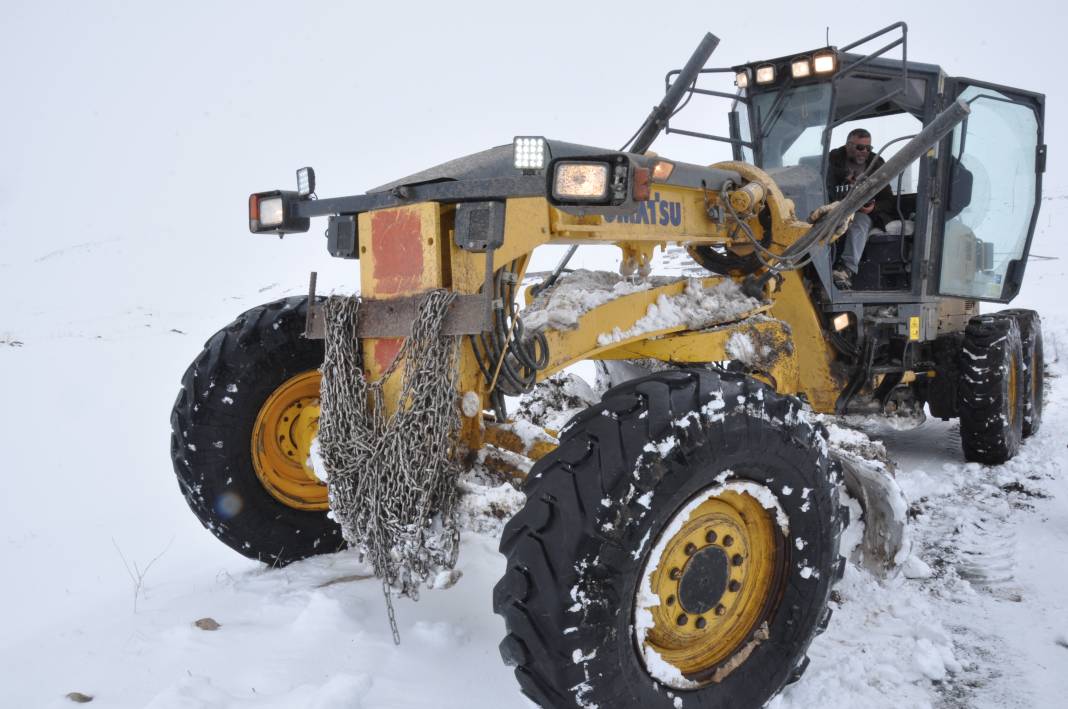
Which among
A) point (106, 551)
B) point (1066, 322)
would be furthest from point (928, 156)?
point (1066, 322)

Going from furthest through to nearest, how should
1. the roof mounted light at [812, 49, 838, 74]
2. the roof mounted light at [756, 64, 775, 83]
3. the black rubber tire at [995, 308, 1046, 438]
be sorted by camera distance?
the black rubber tire at [995, 308, 1046, 438] → the roof mounted light at [756, 64, 775, 83] → the roof mounted light at [812, 49, 838, 74]

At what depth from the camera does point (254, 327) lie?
10.9 ft

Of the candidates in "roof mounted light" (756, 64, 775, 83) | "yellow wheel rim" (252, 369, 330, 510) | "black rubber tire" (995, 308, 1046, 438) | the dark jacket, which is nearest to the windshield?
"roof mounted light" (756, 64, 775, 83)

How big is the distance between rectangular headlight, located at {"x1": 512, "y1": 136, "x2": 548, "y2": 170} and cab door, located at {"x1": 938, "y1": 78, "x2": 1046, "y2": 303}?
4.04 metres

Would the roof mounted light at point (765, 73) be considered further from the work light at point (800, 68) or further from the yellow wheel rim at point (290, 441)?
the yellow wheel rim at point (290, 441)

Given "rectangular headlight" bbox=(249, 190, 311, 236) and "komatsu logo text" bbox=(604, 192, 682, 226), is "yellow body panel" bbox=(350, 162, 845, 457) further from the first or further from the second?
"rectangular headlight" bbox=(249, 190, 311, 236)

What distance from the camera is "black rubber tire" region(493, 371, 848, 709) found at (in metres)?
2.03

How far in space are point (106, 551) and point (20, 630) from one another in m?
0.99

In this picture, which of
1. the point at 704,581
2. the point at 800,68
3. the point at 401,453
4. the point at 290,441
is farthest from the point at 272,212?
the point at 800,68

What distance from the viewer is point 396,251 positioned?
2.70 meters

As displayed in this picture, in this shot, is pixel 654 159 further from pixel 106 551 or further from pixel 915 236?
pixel 106 551

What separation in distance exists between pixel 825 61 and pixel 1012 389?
2806 millimetres

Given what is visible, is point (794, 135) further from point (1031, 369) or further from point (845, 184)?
point (1031, 369)

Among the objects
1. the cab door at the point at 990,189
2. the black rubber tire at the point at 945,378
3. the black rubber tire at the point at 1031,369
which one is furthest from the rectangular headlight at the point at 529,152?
the black rubber tire at the point at 1031,369
